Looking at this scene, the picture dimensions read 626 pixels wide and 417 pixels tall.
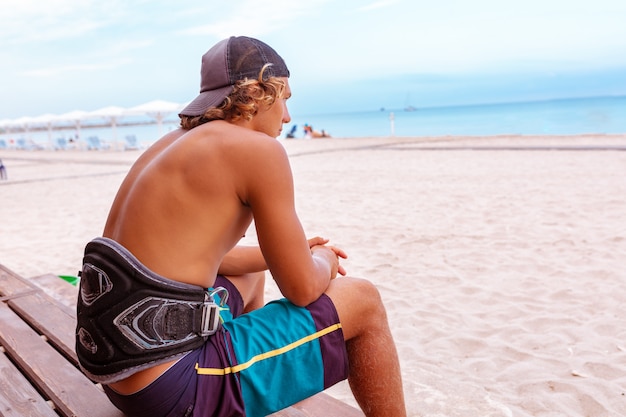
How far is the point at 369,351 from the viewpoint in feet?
5.15

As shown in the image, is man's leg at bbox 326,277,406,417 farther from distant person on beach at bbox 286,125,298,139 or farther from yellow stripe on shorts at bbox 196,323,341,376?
distant person on beach at bbox 286,125,298,139

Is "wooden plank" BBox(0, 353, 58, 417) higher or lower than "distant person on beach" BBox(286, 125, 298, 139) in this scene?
higher

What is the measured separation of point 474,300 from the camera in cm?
364

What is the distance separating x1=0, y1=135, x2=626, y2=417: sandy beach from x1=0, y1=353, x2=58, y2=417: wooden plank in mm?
1313

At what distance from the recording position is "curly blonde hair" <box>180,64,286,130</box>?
148 cm

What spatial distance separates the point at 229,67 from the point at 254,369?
782mm

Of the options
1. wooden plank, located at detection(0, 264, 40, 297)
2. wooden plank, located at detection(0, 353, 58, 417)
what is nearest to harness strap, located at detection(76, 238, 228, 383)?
wooden plank, located at detection(0, 353, 58, 417)

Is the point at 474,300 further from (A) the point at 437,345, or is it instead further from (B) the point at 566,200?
(B) the point at 566,200

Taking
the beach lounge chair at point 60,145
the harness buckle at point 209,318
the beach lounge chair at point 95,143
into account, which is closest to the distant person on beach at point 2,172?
the harness buckle at point 209,318

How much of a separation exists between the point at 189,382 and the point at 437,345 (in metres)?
1.93

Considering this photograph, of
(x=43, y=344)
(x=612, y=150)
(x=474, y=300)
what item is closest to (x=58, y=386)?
(x=43, y=344)

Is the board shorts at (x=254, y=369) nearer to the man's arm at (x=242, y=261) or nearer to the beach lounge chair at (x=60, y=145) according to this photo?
the man's arm at (x=242, y=261)

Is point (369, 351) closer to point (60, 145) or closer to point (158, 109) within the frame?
point (158, 109)

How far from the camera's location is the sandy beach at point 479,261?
2.58 metres
